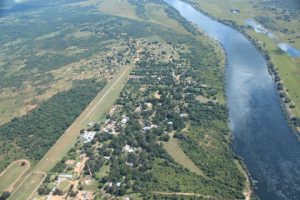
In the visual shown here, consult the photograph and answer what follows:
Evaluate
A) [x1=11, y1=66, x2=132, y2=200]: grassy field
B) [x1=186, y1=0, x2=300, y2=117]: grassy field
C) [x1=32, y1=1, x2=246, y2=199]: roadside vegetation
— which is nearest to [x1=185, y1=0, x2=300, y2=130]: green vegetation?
[x1=186, y1=0, x2=300, y2=117]: grassy field

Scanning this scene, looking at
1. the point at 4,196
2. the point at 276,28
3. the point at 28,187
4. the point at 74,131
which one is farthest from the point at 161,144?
the point at 276,28

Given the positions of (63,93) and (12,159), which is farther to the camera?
(63,93)

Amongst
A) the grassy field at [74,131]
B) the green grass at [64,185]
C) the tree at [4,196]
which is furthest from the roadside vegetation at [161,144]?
the tree at [4,196]

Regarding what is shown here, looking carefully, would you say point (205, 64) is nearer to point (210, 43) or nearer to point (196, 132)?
point (210, 43)

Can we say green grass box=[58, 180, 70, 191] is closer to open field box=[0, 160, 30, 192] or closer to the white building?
open field box=[0, 160, 30, 192]

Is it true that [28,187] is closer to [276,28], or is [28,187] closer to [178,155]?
[178,155]

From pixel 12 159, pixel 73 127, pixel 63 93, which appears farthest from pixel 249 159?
pixel 63 93
